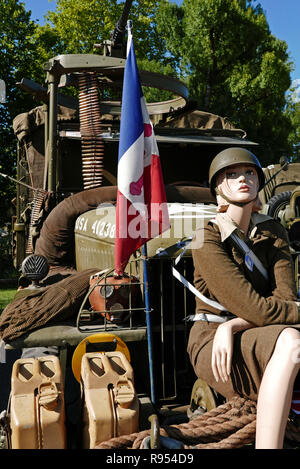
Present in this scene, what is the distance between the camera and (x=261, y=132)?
18.1 metres

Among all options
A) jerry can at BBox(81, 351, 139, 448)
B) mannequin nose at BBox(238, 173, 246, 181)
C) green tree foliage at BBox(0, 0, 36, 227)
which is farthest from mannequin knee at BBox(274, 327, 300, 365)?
green tree foliage at BBox(0, 0, 36, 227)

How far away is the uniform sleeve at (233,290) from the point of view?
2.30 meters

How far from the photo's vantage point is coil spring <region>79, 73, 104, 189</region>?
4547 millimetres

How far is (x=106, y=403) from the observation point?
2.23m

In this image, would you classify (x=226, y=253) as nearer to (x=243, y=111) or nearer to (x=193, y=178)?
(x=193, y=178)

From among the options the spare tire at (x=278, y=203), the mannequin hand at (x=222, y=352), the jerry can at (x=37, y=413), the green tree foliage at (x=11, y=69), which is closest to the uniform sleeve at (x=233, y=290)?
the mannequin hand at (x=222, y=352)

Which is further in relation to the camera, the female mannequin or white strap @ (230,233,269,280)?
white strap @ (230,233,269,280)

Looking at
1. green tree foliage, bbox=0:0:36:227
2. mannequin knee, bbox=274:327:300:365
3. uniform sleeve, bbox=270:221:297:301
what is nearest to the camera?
mannequin knee, bbox=274:327:300:365

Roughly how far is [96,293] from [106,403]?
83 centimetres

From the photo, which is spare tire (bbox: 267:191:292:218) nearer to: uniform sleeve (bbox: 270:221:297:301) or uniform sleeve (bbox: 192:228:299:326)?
uniform sleeve (bbox: 270:221:297:301)

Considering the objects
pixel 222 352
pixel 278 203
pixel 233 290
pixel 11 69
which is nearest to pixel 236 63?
pixel 11 69

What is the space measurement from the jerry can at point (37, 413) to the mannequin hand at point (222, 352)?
723mm

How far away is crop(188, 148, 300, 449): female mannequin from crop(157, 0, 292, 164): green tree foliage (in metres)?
14.8

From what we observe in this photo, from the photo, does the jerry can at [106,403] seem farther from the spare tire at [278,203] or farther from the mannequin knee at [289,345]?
the spare tire at [278,203]
